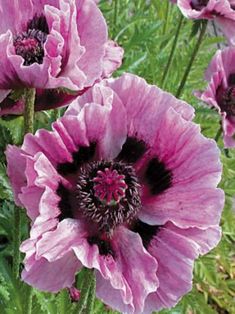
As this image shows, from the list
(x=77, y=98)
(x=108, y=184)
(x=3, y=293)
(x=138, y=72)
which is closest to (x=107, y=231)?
(x=108, y=184)

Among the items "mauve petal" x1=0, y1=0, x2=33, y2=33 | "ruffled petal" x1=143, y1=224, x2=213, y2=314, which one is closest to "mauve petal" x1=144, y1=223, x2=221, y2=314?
"ruffled petal" x1=143, y1=224, x2=213, y2=314

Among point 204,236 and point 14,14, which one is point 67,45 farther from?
point 204,236

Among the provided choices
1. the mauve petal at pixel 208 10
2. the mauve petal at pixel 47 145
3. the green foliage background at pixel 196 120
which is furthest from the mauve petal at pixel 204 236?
the mauve petal at pixel 208 10

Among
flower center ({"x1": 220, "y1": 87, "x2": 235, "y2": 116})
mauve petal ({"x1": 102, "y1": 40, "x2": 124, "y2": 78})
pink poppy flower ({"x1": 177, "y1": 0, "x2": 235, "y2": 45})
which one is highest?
mauve petal ({"x1": 102, "y1": 40, "x2": 124, "y2": 78})

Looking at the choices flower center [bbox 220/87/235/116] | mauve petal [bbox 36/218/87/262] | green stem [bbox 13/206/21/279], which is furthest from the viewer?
flower center [bbox 220/87/235/116]

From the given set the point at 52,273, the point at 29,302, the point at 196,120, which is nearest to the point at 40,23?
the point at 52,273

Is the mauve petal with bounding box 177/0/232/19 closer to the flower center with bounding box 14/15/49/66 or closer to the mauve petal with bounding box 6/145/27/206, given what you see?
the flower center with bounding box 14/15/49/66

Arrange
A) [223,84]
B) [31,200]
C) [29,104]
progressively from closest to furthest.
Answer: [31,200]
[29,104]
[223,84]
